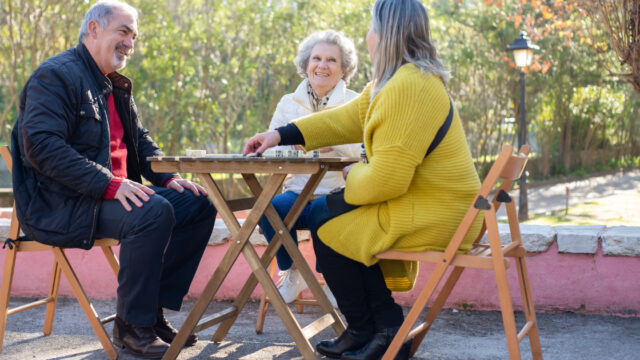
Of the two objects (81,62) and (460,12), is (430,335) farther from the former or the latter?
(460,12)

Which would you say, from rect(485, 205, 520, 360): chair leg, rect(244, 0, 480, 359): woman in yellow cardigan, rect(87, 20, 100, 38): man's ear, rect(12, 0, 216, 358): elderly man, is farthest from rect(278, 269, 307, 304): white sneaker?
rect(87, 20, 100, 38): man's ear

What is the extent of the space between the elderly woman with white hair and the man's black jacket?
1020 millimetres

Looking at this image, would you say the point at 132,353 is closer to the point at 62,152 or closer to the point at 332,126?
the point at 62,152

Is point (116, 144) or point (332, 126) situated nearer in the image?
point (332, 126)

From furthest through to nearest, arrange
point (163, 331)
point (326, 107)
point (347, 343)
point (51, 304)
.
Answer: point (326, 107), point (51, 304), point (163, 331), point (347, 343)

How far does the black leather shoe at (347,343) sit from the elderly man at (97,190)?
0.71 meters

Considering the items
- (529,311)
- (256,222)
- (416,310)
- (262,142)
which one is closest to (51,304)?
(256,222)

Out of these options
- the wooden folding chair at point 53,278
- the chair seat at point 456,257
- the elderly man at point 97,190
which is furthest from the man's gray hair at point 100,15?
the chair seat at point 456,257

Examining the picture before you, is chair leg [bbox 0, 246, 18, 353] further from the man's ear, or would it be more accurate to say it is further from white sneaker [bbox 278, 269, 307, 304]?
white sneaker [bbox 278, 269, 307, 304]

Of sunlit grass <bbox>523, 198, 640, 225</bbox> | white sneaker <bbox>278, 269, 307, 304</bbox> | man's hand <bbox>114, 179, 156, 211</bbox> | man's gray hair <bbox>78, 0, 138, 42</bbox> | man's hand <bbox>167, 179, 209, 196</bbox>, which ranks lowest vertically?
sunlit grass <bbox>523, 198, 640, 225</bbox>

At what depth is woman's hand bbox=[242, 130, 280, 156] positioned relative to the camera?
9.76 feet

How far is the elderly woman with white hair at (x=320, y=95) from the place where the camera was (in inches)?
144

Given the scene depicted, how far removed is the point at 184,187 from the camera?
11.2 ft

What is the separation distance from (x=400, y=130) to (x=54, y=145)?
145 centimetres
